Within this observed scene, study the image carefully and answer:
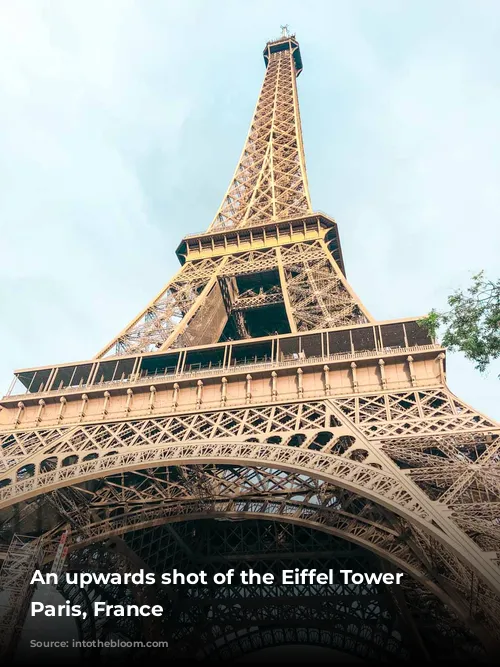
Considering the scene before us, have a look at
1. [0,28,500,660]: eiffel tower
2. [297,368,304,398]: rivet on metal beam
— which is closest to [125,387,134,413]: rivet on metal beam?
[0,28,500,660]: eiffel tower

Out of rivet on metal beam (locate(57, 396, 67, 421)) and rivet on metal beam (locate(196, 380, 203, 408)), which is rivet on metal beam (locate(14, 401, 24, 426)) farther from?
rivet on metal beam (locate(196, 380, 203, 408))

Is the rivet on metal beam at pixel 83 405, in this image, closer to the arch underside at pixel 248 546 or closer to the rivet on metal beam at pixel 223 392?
the arch underside at pixel 248 546

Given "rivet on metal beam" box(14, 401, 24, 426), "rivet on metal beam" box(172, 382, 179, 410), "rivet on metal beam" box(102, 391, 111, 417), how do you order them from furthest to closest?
"rivet on metal beam" box(14, 401, 24, 426) < "rivet on metal beam" box(102, 391, 111, 417) < "rivet on metal beam" box(172, 382, 179, 410)

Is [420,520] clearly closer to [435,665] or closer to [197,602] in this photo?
[435,665]

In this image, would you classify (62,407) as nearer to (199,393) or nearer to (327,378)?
(199,393)

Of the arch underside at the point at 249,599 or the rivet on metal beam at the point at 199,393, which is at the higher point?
the rivet on metal beam at the point at 199,393

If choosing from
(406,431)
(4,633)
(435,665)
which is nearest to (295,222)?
(406,431)

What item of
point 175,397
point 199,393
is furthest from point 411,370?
point 175,397

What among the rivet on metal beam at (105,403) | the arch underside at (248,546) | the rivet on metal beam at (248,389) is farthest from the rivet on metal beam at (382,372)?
the rivet on metal beam at (105,403)
